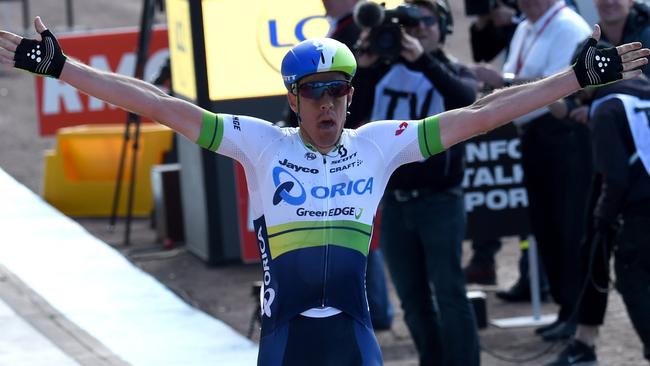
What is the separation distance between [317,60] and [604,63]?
106 cm

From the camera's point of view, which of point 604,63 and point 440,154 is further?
point 440,154

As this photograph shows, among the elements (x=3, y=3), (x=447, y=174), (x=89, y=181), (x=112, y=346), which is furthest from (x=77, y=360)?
(x=3, y=3)

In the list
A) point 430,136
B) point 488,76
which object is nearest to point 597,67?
point 430,136

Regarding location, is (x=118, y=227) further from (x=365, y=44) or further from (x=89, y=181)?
(x=365, y=44)

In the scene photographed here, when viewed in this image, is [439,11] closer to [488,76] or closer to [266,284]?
[488,76]

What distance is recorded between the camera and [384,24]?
7820 millimetres

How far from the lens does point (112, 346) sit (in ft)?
27.5

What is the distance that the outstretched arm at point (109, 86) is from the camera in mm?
5098

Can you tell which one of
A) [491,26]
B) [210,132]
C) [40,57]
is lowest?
[210,132]

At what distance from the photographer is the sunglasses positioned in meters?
5.28

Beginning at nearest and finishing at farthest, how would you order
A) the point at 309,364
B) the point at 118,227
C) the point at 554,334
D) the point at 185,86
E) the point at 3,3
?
the point at 309,364, the point at 554,334, the point at 185,86, the point at 118,227, the point at 3,3

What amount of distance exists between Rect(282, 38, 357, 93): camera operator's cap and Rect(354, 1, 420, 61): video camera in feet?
8.16

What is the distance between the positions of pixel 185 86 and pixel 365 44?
13.4ft

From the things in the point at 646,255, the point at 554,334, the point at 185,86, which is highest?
the point at 185,86
